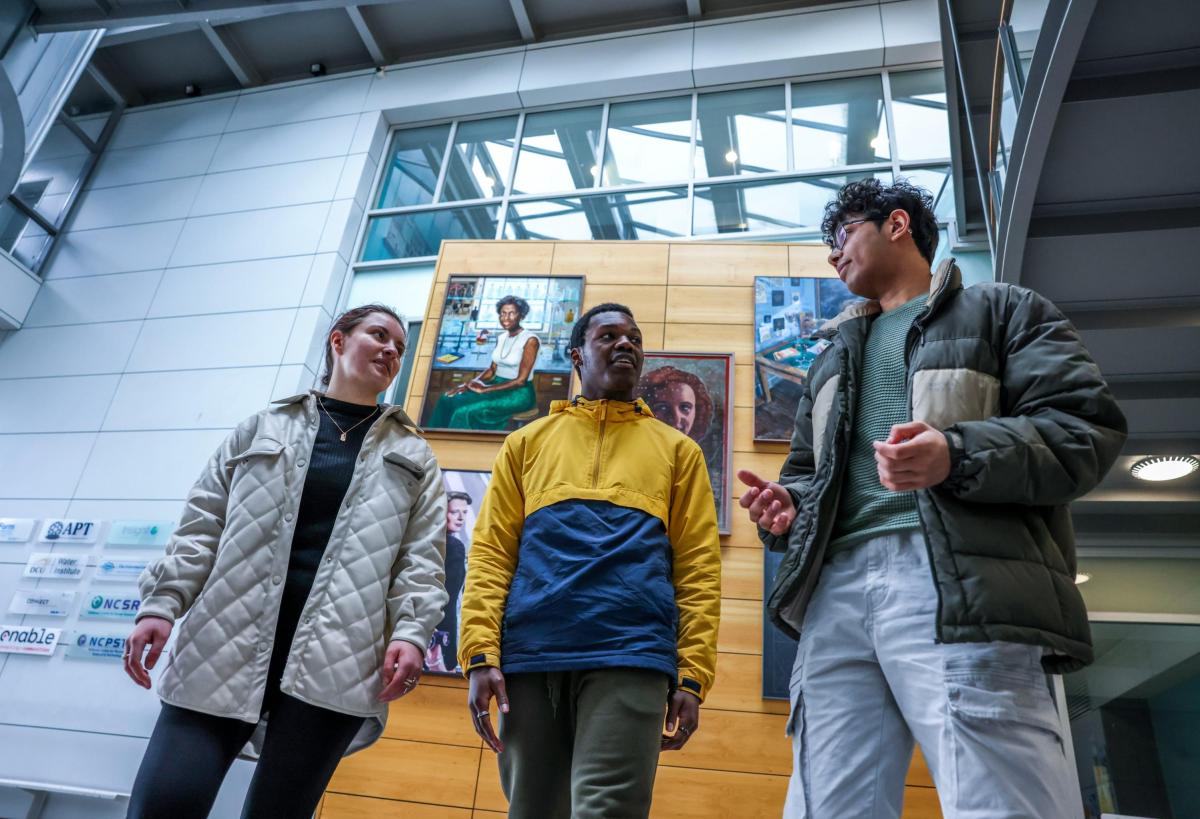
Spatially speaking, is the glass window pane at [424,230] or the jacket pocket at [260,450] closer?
the jacket pocket at [260,450]

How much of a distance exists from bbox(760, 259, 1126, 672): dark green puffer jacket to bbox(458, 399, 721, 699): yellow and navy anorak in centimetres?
29

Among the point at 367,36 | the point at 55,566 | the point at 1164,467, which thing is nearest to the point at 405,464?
the point at 1164,467

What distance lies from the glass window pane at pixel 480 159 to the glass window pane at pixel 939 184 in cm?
377

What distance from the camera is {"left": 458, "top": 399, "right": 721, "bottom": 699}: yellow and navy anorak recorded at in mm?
1620

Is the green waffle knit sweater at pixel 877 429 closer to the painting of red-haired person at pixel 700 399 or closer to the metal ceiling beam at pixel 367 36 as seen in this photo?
the painting of red-haired person at pixel 700 399

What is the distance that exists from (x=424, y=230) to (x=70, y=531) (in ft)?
12.7

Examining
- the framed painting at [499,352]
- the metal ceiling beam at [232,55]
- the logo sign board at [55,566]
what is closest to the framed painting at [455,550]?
the framed painting at [499,352]

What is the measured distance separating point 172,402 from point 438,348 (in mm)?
2679

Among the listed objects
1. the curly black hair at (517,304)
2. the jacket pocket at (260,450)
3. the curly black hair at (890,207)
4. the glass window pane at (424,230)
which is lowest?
the jacket pocket at (260,450)

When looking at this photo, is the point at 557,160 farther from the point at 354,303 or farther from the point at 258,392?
the point at 258,392

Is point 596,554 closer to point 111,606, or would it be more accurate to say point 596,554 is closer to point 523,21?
point 111,606

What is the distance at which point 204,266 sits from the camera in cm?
688

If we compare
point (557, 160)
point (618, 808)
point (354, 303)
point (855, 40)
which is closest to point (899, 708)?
point (618, 808)

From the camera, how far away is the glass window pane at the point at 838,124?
21.1ft
